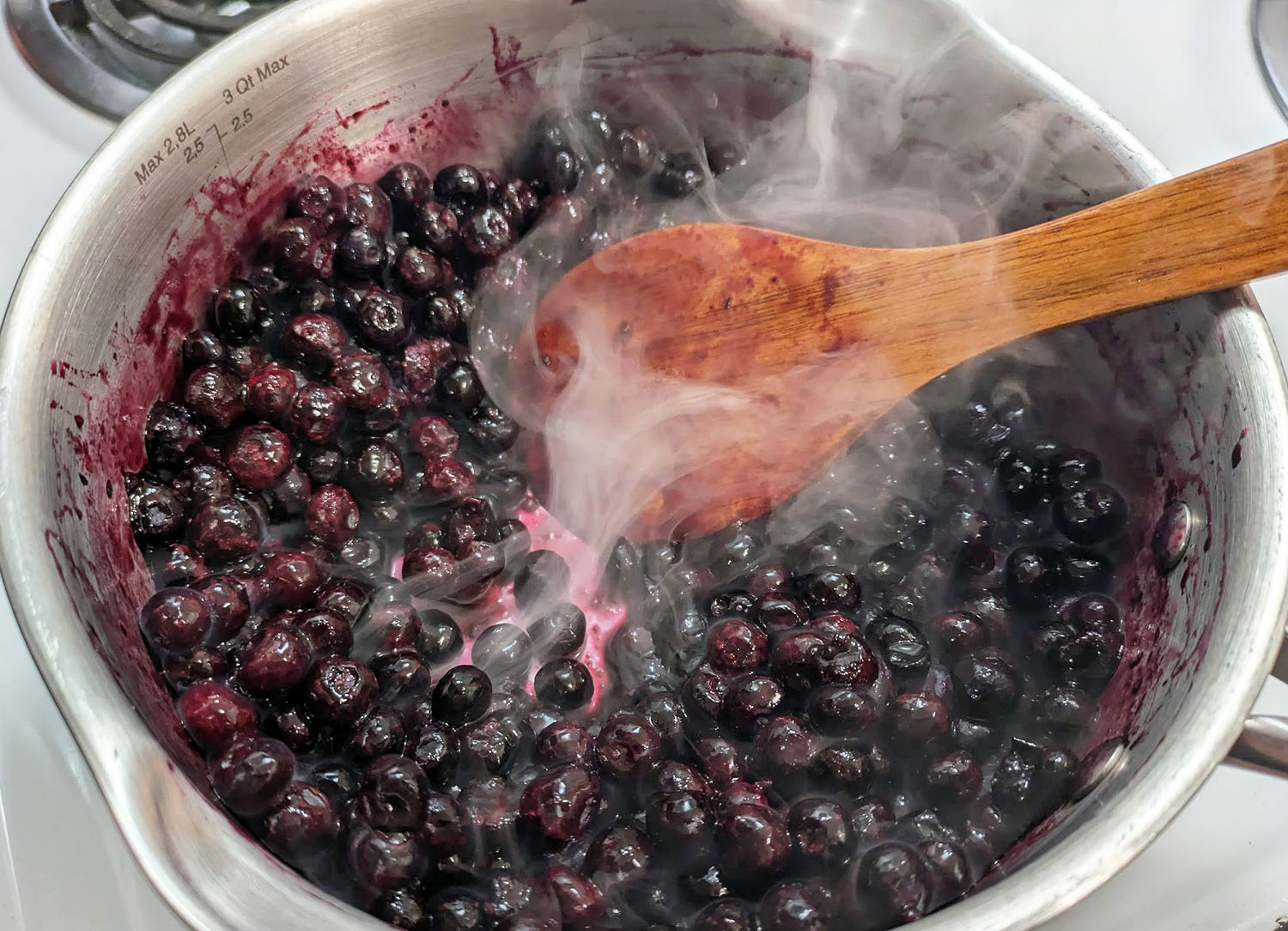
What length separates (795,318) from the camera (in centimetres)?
174

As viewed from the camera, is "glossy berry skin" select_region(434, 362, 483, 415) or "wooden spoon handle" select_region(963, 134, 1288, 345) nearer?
"wooden spoon handle" select_region(963, 134, 1288, 345)

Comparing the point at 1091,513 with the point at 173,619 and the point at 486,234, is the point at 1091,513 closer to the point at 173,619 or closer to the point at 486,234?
the point at 486,234

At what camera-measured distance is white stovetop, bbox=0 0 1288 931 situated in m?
1.48

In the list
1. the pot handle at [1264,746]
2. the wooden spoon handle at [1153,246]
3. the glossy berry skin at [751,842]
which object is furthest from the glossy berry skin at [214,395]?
the pot handle at [1264,746]

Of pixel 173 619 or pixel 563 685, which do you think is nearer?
pixel 173 619

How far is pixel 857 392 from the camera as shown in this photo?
1.71 metres

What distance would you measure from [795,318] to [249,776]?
3.83 ft

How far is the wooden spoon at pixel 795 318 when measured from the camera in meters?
1.49

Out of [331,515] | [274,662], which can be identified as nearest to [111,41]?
[331,515]

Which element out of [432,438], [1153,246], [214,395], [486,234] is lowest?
[432,438]

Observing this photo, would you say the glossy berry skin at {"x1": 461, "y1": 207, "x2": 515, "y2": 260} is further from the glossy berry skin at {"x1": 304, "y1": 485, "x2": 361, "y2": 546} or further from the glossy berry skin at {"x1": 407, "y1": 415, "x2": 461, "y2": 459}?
the glossy berry skin at {"x1": 304, "y1": 485, "x2": 361, "y2": 546}

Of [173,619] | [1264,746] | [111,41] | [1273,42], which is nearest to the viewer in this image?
[1264,746]

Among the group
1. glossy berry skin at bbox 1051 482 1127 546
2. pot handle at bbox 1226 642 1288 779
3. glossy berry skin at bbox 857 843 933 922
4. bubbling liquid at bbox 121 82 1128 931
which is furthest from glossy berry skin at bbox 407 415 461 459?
pot handle at bbox 1226 642 1288 779

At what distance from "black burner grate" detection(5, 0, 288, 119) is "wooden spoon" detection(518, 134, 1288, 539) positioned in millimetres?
946
